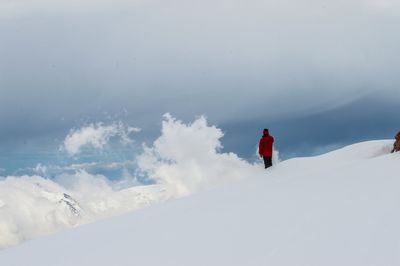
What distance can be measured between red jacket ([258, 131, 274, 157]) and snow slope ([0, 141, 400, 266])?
178 inches

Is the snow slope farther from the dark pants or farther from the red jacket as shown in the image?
the dark pants

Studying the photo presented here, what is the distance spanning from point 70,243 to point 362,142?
19021 mm

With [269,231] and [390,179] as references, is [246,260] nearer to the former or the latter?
[269,231]

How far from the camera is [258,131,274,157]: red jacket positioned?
2417 cm

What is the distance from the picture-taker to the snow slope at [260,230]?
31.4 feet

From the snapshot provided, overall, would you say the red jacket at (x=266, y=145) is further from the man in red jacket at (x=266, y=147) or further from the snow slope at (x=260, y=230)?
the snow slope at (x=260, y=230)

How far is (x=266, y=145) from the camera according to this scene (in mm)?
24422

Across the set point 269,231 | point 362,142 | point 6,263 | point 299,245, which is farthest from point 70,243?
point 362,142

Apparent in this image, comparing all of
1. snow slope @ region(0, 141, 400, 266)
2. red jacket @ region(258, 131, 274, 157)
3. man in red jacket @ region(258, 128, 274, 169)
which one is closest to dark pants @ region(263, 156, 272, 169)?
man in red jacket @ region(258, 128, 274, 169)

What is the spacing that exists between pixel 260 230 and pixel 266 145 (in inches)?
512

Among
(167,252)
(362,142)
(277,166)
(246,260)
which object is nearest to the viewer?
(246,260)

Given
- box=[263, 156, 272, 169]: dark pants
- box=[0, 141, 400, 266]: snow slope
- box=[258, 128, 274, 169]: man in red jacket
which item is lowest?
box=[0, 141, 400, 266]: snow slope

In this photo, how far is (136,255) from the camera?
11172mm

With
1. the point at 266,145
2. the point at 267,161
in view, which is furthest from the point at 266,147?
the point at 267,161
